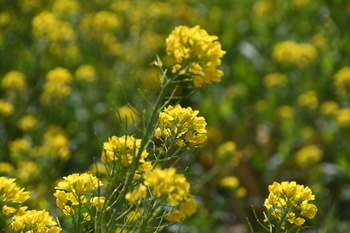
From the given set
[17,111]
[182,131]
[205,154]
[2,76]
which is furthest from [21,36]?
[182,131]

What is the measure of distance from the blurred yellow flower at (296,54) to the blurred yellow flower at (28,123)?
1.73 meters

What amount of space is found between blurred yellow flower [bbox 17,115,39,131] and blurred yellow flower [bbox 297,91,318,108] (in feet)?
5.46

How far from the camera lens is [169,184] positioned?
2.88 ft

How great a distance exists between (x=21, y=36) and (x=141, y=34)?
926mm

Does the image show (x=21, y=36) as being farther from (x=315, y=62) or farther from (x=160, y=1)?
(x=315, y=62)

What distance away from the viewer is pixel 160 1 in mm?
5164

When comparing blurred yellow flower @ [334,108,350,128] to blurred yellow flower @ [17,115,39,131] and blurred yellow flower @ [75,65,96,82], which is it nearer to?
blurred yellow flower @ [75,65,96,82]

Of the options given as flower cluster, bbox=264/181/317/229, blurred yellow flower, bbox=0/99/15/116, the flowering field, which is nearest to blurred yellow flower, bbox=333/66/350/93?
the flowering field

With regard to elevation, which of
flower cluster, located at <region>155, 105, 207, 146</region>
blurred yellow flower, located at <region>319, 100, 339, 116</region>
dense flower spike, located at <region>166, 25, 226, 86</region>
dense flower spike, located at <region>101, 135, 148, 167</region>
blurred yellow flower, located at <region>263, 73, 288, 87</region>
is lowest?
blurred yellow flower, located at <region>319, 100, 339, 116</region>

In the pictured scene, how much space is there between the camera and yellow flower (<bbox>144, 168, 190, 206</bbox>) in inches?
34.4

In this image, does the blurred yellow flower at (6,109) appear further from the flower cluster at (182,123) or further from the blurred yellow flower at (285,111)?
the flower cluster at (182,123)

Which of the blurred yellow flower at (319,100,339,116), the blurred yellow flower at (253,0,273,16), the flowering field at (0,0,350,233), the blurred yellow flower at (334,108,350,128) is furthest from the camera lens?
the blurred yellow flower at (253,0,273,16)

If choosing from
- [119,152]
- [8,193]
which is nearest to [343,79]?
[119,152]

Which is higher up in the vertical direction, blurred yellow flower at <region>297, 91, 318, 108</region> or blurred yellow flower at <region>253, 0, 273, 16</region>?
blurred yellow flower at <region>253, 0, 273, 16</region>
